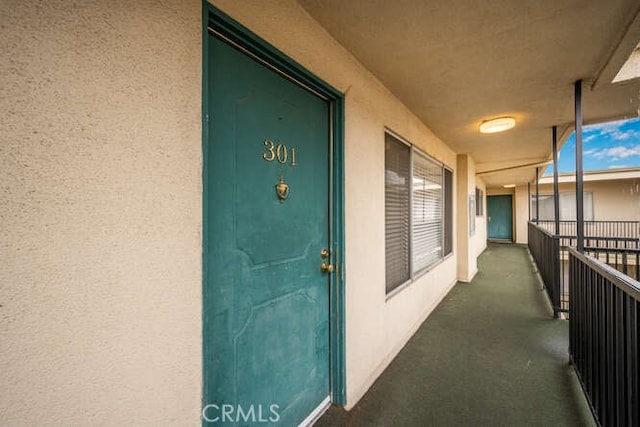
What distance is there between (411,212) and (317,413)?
2.14 metres

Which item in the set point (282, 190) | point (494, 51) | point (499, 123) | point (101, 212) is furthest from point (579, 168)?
point (101, 212)

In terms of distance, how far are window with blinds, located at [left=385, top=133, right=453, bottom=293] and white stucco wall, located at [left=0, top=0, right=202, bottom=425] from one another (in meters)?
1.95

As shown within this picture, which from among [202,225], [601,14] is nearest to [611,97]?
[601,14]

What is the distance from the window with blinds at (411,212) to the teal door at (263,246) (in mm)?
1045

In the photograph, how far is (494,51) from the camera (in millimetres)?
1878

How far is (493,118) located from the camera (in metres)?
3.27

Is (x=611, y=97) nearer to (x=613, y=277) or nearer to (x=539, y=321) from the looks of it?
(x=613, y=277)

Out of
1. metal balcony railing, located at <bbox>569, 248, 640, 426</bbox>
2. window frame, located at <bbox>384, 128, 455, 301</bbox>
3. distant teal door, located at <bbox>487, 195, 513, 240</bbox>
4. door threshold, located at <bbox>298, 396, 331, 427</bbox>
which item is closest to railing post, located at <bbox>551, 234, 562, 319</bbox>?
window frame, located at <bbox>384, 128, 455, 301</bbox>

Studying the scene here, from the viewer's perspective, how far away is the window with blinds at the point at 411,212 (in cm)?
262

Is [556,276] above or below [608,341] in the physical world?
below

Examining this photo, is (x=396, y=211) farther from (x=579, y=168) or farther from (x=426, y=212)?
(x=579, y=168)

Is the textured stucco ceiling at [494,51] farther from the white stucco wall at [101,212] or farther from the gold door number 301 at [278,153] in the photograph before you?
the white stucco wall at [101,212]

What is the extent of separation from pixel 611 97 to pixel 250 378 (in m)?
4.04

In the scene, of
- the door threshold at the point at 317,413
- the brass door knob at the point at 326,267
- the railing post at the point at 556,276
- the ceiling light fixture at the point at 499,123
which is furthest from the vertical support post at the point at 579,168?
the door threshold at the point at 317,413
